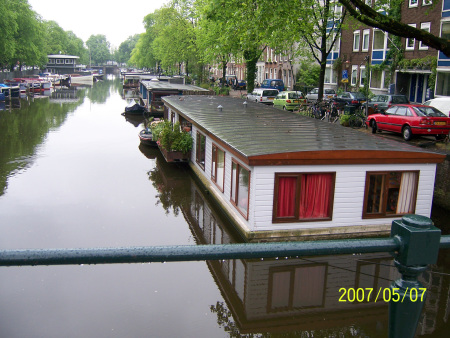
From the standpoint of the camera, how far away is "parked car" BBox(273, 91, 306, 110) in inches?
1563

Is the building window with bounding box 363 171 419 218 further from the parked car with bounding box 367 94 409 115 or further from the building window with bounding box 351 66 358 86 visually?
the building window with bounding box 351 66 358 86

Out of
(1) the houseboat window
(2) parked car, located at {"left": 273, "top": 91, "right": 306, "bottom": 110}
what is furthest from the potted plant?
(2) parked car, located at {"left": 273, "top": 91, "right": 306, "bottom": 110}

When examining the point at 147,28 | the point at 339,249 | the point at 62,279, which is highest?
the point at 147,28

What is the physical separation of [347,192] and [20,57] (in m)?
71.0

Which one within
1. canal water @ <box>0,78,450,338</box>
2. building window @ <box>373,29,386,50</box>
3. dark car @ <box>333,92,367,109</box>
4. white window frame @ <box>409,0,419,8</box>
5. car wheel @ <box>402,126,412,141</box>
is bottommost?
canal water @ <box>0,78,450,338</box>

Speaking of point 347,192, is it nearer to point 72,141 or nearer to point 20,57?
point 72,141

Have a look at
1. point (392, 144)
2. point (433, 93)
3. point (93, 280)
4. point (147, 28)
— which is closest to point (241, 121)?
point (392, 144)

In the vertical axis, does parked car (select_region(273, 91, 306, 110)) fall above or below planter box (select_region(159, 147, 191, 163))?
above

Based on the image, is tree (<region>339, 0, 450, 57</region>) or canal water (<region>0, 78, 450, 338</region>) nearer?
canal water (<region>0, 78, 450, 338</region>)

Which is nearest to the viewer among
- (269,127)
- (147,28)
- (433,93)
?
(269,127)

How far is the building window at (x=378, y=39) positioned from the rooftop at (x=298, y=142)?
24.0 m

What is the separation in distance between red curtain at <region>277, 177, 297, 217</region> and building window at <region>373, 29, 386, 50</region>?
33.4m

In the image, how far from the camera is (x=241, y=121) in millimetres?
20953

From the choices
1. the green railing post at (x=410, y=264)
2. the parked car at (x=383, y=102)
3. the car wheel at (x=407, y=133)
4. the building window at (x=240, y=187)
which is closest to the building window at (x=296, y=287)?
the building window at (x=240, y=187)
